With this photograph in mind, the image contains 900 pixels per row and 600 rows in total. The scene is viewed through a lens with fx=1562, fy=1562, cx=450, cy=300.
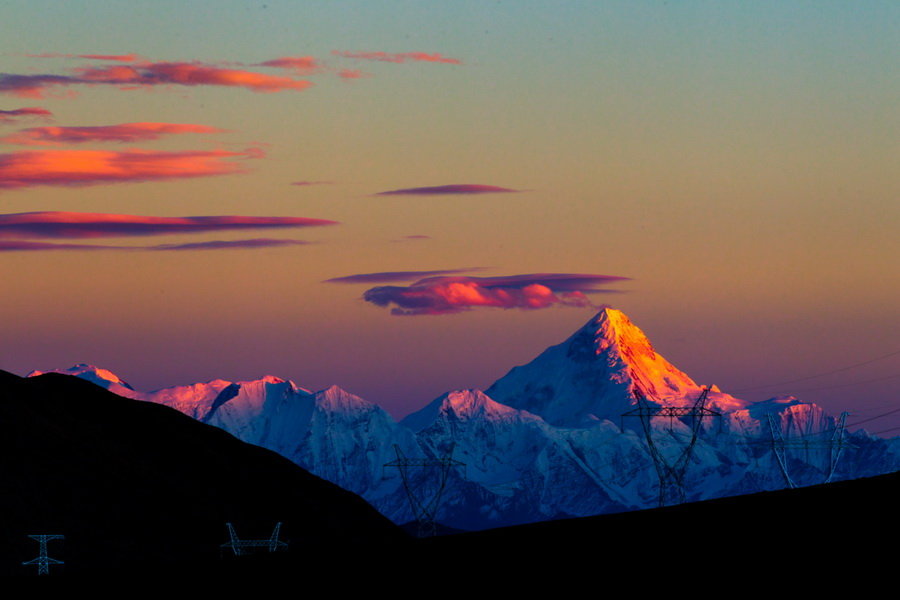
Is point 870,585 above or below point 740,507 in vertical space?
below

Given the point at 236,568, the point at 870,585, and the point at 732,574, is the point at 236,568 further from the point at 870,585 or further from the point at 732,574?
the point at 870,585

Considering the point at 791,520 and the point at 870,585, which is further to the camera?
the point at 791,520

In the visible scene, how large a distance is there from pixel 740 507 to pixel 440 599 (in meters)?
11.7

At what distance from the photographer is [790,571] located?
32.9 meters

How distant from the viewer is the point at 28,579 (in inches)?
1596

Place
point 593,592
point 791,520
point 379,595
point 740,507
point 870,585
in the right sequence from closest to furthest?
point 870,585, point 593,592, point 379,595, point 791,520, point 740,507

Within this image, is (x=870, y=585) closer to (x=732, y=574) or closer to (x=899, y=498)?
(x=732, y=574)

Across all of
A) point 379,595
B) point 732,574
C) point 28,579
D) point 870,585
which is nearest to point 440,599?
A: point 379,595

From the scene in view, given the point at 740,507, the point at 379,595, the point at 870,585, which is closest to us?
the point at 870,585

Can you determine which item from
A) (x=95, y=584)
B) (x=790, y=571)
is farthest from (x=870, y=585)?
(x=95, y=584)

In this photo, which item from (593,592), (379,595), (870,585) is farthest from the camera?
(379,595)

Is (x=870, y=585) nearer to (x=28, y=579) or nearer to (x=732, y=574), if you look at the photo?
(x=732, y=574)

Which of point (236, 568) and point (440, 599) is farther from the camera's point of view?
point (236, 568)

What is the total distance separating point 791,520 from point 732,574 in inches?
233
